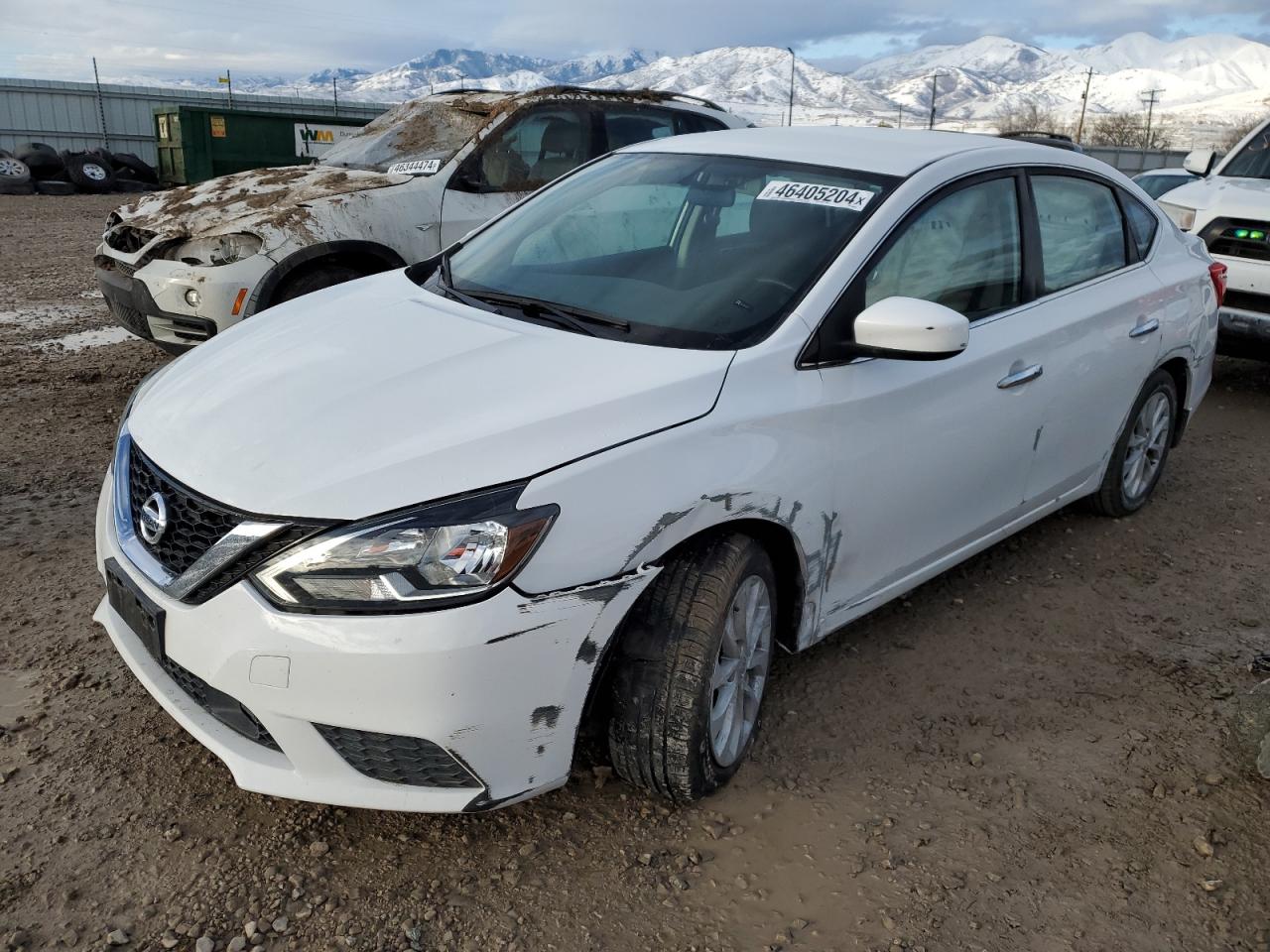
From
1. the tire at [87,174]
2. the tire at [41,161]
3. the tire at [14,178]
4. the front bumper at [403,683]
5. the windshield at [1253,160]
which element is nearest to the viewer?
the front bumper at [403,683]

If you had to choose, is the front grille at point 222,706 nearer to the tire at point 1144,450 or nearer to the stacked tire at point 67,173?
the tire at point 1144,450

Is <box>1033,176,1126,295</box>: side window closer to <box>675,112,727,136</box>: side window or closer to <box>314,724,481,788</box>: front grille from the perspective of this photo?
<box>314,724,481,788</box>: front grille

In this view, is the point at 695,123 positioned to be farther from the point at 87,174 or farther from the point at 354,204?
the point at 87,174

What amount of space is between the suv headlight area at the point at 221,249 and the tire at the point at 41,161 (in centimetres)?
1832

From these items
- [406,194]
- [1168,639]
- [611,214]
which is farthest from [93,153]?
[1168,639]

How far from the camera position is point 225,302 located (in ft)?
17.3

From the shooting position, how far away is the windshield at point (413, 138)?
6.44 m

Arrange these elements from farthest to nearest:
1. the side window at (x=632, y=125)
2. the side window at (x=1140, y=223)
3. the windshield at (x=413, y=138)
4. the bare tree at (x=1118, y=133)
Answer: the bare tree at (x=1118, y=133) → the side window at (x=632, y=125) → the windshield at (x=413, y=138) → the side window at (x=1140, y=223)

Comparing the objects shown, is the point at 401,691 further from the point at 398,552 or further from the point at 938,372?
the point at 938,372

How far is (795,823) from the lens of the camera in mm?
2670

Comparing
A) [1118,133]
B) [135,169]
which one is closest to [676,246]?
[135,169]

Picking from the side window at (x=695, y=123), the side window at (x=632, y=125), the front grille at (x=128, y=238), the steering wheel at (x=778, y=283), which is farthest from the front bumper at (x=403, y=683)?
the side window at (x=695, y=123)

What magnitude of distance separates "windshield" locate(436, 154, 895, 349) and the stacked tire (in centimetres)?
2023

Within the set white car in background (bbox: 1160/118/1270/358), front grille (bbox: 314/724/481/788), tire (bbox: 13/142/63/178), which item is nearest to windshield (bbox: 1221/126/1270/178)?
white car in background (bbox: 1160/118/1270/358)
